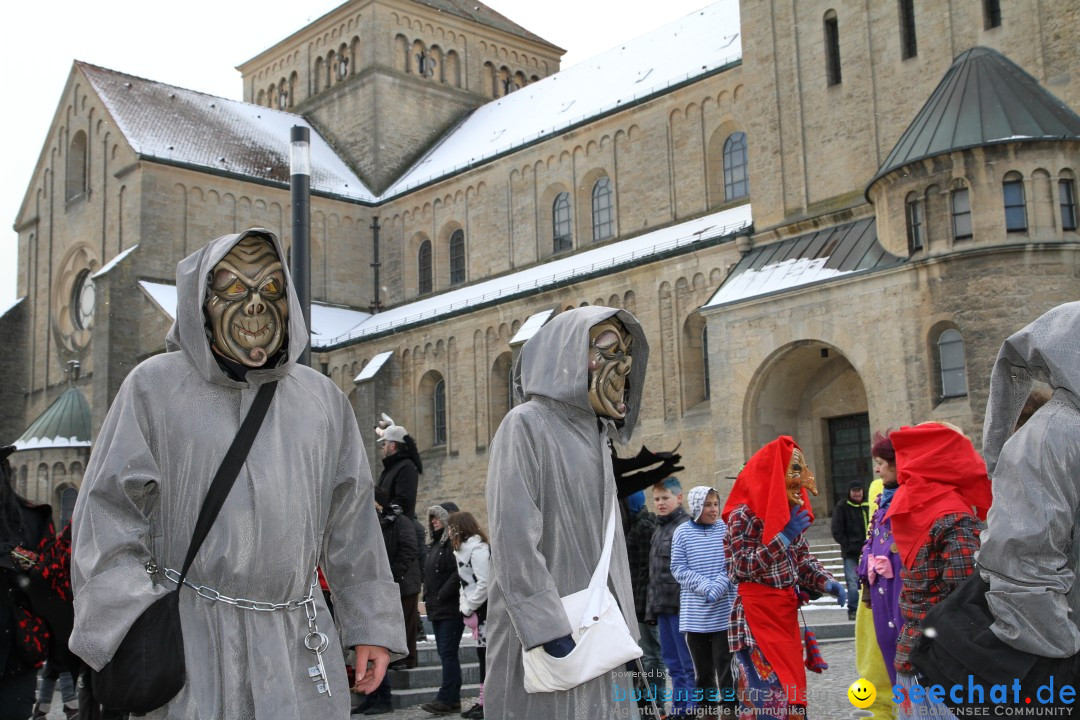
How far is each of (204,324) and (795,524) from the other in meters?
3.91

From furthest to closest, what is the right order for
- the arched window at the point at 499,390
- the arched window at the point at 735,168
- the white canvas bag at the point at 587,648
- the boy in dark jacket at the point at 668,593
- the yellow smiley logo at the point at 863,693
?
the arched window at the point at 499,390 < the arched window at the point at 735,168 < the boy in dark jacket at the point at 668,593 < the yellow smiley logo at the point at 863,693 < the white canvas bag at the point at 587,648

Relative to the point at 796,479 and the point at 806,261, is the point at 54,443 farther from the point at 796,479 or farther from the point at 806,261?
the point at 796,479

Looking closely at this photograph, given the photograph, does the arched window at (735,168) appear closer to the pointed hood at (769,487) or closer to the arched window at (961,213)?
the arched window at (961,213)

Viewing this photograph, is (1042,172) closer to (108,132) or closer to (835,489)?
(835,489)

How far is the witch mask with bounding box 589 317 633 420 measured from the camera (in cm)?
421

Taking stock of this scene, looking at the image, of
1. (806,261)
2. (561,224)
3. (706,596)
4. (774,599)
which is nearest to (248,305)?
(774,599)

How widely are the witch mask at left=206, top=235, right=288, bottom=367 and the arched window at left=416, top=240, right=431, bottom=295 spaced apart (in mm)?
33515

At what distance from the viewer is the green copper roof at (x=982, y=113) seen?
1862 centimetres

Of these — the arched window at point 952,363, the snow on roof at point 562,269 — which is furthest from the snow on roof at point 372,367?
the arched window at point 952,363

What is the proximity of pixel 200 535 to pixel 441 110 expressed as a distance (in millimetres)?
39416

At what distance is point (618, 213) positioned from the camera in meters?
30.6

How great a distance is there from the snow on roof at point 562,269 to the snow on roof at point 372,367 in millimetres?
810

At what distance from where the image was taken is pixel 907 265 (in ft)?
62.8

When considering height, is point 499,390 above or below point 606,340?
above
